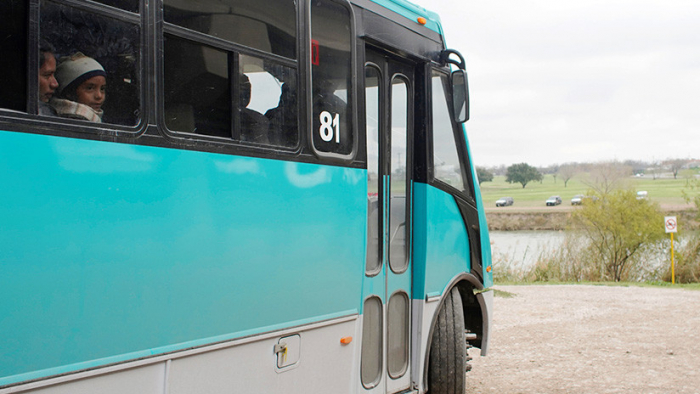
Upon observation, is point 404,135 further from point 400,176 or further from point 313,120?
point 313,120

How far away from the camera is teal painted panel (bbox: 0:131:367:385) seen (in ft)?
7.31

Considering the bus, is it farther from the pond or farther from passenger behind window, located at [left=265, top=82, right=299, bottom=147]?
the pond

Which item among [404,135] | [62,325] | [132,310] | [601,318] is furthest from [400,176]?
[601,318]

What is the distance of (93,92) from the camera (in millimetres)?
2504

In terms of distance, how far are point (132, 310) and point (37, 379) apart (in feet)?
1.42

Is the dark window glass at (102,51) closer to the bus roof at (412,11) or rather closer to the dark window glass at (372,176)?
the dark window glass at (372,176)

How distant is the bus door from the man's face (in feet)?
7.25

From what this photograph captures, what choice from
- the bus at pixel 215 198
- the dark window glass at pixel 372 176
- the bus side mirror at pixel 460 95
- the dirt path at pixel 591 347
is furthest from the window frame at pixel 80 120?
the dirt path at pixel 591 347

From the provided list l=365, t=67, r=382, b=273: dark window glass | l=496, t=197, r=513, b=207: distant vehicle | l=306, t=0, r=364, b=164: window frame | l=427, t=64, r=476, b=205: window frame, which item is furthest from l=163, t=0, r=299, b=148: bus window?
l=496, t=197, r=513, b=207: distant vehicle

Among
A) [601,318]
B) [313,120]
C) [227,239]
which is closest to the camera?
[227,239]

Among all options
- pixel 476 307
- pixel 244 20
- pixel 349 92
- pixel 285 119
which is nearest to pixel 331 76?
pixel 349 92

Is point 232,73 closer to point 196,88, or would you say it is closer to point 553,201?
point 196,88

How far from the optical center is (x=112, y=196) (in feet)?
8.17

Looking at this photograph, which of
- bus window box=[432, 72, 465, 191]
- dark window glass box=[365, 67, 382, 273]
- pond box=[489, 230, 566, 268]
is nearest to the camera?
dark window glass box=[365, 67, 382, 273]
